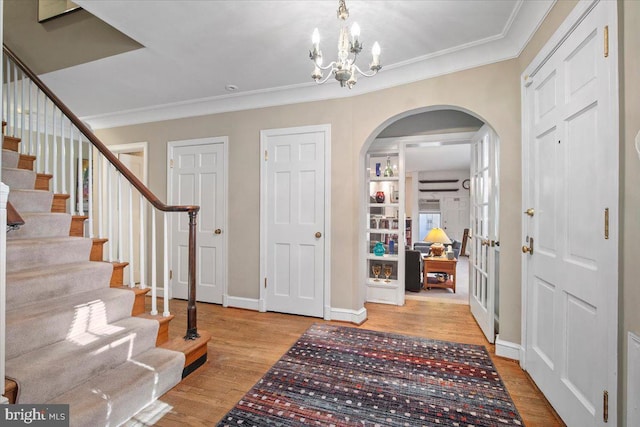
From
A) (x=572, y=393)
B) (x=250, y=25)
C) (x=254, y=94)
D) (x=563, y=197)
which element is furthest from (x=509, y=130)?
(x=254, y=94)

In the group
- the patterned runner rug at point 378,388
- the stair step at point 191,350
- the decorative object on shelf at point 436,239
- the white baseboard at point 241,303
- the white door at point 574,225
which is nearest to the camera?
the white door at point 574,225

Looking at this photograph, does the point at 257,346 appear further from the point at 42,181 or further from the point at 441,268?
the point at 441,268

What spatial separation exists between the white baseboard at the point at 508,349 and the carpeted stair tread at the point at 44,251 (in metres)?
3.43

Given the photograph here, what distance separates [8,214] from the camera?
1.35 meters

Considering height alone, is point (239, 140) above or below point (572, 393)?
above

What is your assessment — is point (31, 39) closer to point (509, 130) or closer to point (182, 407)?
point (182, 407)

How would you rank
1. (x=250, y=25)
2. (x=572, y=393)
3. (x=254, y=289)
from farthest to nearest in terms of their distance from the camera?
(x=254, y=289) → (x=250, y=25) → (x=572, y=393)

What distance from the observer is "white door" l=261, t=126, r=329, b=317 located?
340cm

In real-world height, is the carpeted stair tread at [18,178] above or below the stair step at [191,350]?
above

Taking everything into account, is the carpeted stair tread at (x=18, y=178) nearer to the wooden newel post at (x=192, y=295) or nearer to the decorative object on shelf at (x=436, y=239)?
the wooden newel post at (x=192, y=295)

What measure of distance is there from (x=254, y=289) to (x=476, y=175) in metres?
2.89

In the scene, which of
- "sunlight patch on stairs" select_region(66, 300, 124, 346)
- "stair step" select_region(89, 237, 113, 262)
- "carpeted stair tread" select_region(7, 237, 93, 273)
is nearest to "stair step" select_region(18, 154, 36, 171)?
"carpeted stair tread" select_region(7, 237, 93, 273)

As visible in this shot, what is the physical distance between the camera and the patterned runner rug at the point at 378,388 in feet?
5.75

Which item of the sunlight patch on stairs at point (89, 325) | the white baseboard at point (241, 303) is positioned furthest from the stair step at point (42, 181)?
the white baseboard at point (241, 303)
